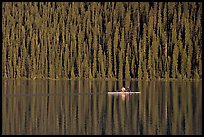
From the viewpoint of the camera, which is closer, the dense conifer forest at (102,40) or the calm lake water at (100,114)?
the calm lake water at (100,114)

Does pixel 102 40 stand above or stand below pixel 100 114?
above

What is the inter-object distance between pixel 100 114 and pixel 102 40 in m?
106

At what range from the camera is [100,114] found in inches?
2158

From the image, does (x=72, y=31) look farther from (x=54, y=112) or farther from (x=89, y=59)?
(x=54, y=112)

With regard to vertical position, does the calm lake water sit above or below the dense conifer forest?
below

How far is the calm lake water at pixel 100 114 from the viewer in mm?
45656

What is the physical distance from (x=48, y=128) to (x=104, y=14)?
416ft

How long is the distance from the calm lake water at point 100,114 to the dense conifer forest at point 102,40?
66810mm

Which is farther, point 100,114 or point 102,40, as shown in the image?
point 102,40

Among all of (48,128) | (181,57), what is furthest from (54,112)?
(181,57)

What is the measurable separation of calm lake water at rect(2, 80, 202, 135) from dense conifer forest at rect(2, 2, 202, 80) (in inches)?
2630

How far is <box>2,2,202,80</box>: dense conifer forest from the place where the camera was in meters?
142

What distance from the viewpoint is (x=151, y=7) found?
169m

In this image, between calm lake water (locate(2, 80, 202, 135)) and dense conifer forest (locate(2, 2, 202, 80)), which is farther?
dense conifer forest (locate(2, 2, 202, 80))
